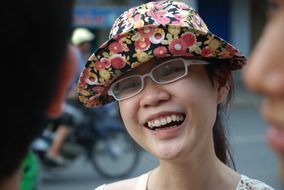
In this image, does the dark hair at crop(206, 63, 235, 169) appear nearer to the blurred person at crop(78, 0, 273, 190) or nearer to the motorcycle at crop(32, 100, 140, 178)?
the blurred person at crop(78, 0, 273, 190)

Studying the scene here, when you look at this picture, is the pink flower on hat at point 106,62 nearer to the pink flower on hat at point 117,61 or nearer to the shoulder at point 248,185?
the pink flower on hat at point 117,61

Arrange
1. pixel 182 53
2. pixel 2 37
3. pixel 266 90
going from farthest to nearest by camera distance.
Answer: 1. pixel 182 53
2. pixel 2 37
3. pixel 266 90

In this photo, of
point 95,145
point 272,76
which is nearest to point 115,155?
point 95,145

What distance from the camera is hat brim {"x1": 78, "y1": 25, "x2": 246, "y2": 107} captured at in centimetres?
217

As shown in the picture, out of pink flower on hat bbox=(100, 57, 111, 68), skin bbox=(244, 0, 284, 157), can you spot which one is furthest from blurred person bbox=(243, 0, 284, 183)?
pink flower on hat bbox=(100, 57, 111, 68)

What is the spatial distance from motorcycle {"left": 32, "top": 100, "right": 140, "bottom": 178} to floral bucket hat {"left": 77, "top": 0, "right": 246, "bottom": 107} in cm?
647

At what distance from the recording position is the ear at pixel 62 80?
1.21 meters

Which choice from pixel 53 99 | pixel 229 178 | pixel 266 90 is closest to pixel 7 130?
pixel 53 99

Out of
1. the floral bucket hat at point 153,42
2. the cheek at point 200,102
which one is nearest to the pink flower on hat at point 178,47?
the floral bucket hat at point 153,42

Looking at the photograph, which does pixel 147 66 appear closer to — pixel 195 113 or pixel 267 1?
pixel 195 113

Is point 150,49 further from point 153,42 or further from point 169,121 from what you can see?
point 169,121

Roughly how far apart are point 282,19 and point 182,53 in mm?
1299

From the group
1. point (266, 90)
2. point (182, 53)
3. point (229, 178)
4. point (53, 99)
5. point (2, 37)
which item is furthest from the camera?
point (229, 178)

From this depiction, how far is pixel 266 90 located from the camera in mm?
883
